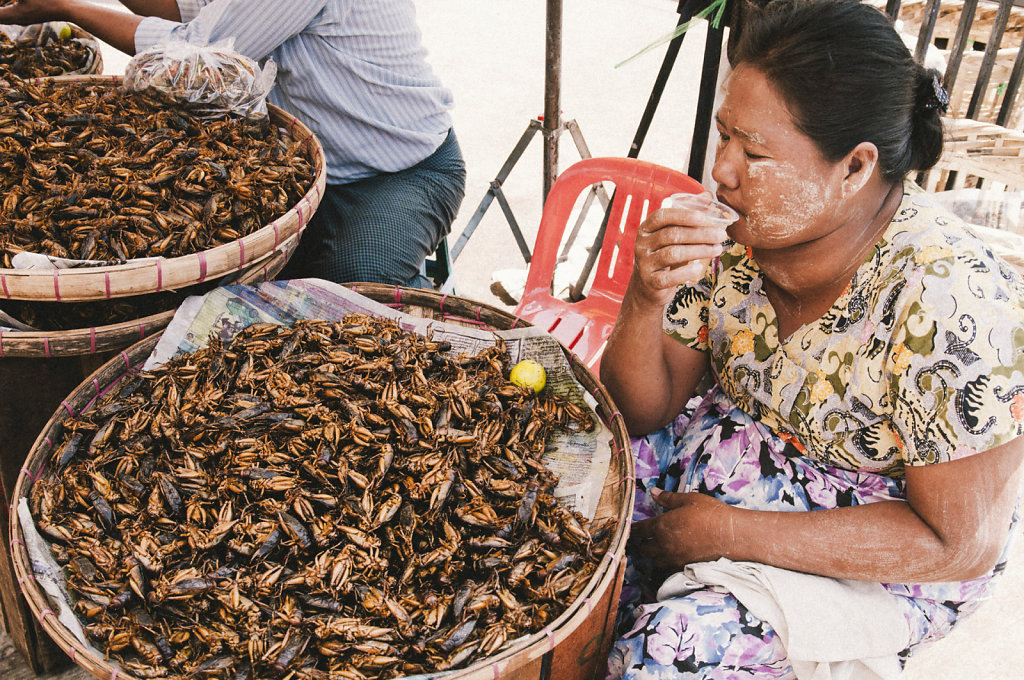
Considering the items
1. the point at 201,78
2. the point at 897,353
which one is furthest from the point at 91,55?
the point at 897,353

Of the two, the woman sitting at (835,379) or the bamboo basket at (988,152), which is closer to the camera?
the woman sitting at (835,379)

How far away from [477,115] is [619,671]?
523 cm

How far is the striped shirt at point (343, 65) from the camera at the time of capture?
288 cm

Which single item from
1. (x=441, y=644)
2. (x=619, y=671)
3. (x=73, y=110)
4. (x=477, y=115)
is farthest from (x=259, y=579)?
(x=477, y=115)

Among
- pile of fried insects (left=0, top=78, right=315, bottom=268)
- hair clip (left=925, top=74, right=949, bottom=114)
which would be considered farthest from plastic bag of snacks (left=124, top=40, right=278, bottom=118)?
hair clip (left=925, top=74, right=949, bottom=114)

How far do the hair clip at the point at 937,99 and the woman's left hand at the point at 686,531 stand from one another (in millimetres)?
1076

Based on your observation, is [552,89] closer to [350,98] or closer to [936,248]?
[350,98]

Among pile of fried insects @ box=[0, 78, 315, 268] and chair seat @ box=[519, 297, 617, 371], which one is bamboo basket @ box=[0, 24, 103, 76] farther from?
chair seat @ box=[519, 297, 617, 371]

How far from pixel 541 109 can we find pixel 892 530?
17.5ft

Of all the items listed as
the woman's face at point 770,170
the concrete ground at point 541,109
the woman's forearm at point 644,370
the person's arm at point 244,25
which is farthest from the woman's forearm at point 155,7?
the woman's face at point 770,170

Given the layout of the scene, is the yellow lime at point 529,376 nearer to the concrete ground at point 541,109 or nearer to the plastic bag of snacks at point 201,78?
the plastic bag of snacks at point 201,78

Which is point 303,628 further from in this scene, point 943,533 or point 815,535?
point 943,533

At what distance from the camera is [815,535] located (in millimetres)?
1859

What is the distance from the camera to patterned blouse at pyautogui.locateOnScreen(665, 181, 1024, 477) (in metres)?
1.65
